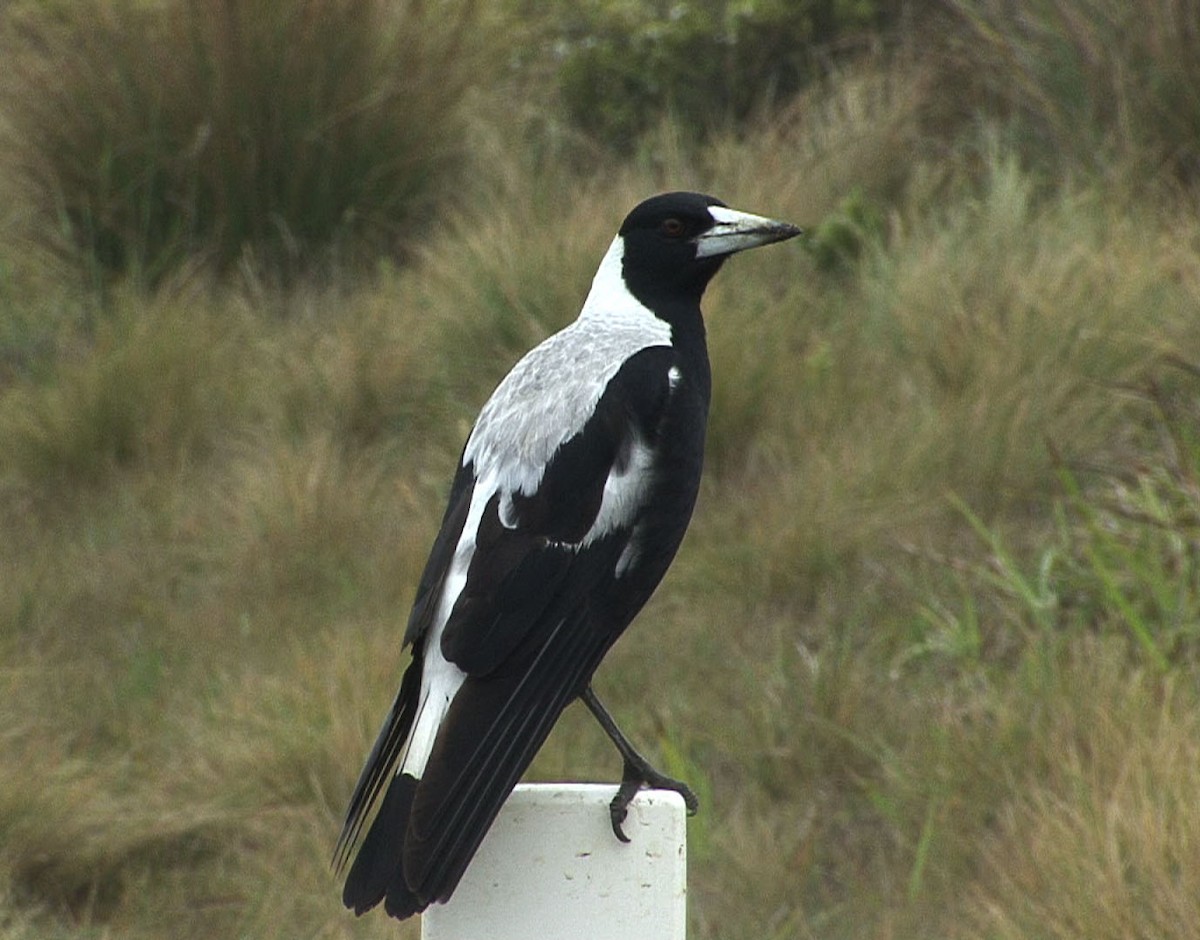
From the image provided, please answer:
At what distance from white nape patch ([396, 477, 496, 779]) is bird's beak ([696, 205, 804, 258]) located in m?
0.60

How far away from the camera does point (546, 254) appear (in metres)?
5.80

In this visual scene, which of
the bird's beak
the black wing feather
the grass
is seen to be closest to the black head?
the bird's beak

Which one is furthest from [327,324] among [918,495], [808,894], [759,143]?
[808,894]

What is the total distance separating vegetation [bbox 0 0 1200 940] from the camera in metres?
3.96

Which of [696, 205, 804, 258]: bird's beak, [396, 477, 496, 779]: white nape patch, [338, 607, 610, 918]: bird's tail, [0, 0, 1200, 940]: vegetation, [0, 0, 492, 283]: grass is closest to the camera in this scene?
[338, 607, 610, 918]: bird's tail

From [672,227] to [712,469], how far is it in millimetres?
2274

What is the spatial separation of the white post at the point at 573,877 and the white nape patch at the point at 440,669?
6.1 inches

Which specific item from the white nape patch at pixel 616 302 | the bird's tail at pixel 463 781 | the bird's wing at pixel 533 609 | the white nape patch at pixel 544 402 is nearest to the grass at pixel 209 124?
the white nape patch at pixel 616 302

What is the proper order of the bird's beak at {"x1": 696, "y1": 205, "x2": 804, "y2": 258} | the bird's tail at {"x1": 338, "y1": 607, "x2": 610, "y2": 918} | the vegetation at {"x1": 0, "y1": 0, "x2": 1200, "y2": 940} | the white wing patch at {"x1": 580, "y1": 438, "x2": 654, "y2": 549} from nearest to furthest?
the bird's tail at {"x1": 338, "y1": 607, "x2": 610, "y2": 918} → the white wing patch at {"x1": 580, "y1": 438, "x2": 654, "y2": 549} → the bird's beak at {"x1": 696, "y1": 205, "x2": 804, "y2": 258} → the vegetation at {"x1": 0, "y1": 0, "x2": 1200, "y2": 940}

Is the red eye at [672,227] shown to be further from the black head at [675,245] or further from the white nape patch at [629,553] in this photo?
the white nape patch at [629,553]

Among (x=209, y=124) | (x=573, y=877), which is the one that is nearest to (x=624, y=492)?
(x=573, y=877)

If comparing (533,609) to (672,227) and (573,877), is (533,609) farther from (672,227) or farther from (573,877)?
(672,227)

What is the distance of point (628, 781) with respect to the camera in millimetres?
2434

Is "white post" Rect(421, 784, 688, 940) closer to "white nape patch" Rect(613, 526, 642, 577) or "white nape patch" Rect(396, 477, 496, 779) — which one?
"white nape patch" Rect(396, 477, 496, 779)
